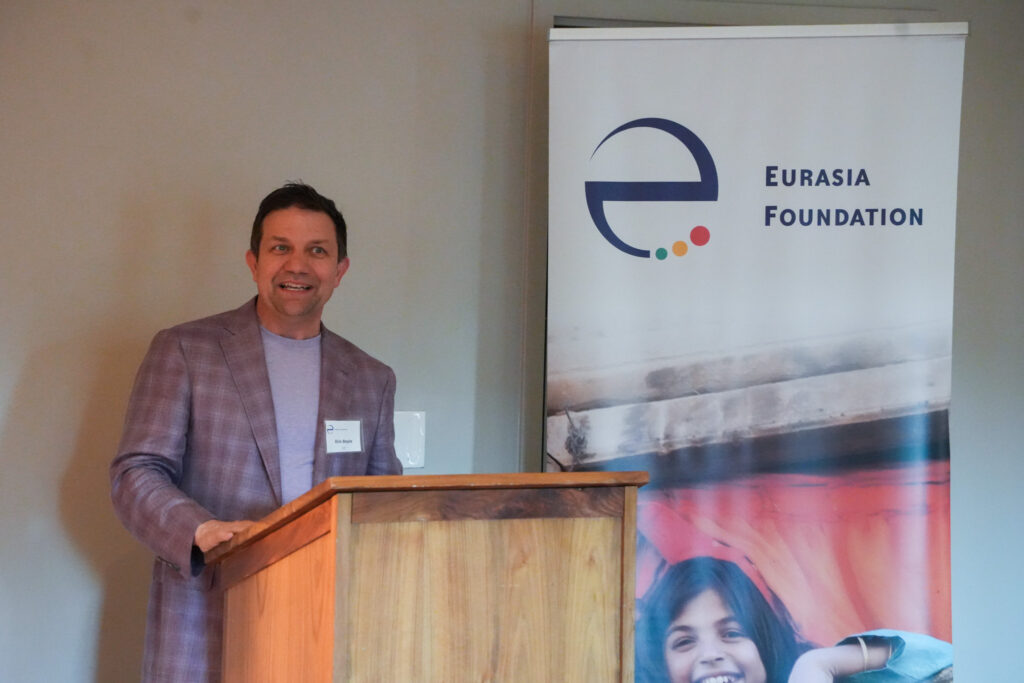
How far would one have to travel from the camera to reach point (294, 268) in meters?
2.61

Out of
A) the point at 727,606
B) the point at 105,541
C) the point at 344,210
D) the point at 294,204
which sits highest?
the point at 344,210

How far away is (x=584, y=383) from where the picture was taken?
313 centimetres

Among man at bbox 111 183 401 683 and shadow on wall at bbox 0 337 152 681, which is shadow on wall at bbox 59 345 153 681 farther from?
man at bbox 111 183 401 683

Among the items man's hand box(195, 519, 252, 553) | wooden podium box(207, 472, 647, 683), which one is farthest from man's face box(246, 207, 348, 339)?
wooden podium box(207, 472, 647, 683)

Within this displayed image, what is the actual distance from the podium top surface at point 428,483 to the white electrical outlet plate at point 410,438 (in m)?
1.59

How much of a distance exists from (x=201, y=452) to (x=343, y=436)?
350mm

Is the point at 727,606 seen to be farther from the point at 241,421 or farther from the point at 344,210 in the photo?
the point at 344,210

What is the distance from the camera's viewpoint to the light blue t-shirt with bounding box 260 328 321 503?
2547mm

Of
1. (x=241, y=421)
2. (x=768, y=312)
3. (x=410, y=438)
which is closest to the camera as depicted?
(x=241, y=421)

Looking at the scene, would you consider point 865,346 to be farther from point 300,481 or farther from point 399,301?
point 300,481

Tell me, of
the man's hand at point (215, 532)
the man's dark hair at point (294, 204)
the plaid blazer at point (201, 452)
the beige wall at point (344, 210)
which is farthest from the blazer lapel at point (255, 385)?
the beige wall at point (344, 210)

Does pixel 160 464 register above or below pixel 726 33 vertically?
below

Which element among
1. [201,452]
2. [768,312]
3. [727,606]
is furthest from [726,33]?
[201,452]

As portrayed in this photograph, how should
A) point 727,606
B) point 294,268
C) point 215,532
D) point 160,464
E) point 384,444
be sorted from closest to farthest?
point 215,532 → point 160,464 → point 294,268 → point 384,444 → point 727,606
